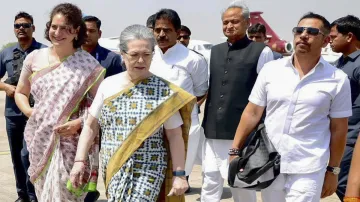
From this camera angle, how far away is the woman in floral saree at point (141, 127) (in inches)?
131

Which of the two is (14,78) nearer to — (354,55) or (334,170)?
(354,55)

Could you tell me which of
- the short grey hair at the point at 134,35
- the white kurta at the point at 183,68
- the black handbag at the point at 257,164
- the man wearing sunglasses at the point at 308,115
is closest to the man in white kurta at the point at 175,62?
the white kurta at the point at 183,68

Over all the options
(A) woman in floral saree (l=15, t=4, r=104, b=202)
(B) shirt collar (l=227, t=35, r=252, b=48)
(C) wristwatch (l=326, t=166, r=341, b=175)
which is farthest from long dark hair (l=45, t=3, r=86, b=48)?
(C) wristwatch (l=326, t=166, r=341, b=175)

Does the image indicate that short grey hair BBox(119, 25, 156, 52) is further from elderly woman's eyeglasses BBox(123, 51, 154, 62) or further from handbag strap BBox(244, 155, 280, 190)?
handbag strap BBox(244, 155, 280, 190)

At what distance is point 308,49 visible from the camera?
3746mm

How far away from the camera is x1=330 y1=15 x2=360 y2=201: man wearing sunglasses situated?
4613 mm

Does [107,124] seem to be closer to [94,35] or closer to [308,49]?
[308,49]

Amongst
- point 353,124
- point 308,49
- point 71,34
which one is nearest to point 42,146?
point 71,34

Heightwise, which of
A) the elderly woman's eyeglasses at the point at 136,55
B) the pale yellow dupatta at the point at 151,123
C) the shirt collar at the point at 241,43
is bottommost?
the pale yellow dupatta at the point at 151,123

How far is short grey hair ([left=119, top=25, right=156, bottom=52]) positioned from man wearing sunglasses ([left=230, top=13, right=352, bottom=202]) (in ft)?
3.14

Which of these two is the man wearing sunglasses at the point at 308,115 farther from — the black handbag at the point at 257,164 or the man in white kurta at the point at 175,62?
the man in white kurta at the point at 175,62

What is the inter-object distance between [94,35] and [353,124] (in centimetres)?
253

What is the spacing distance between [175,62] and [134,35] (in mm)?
1749

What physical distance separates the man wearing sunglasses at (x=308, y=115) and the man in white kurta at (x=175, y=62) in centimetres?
130
